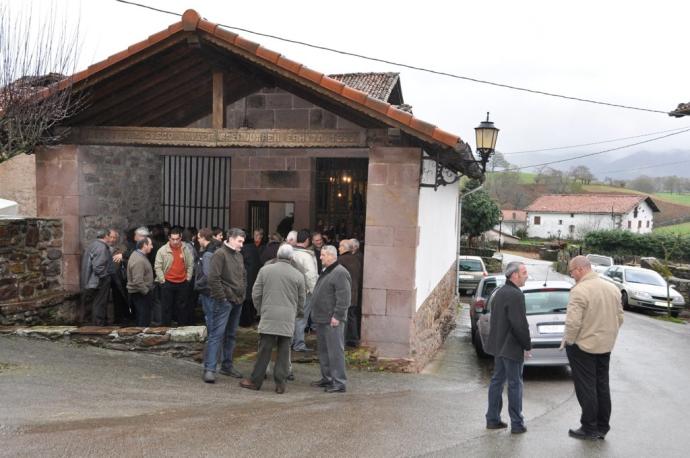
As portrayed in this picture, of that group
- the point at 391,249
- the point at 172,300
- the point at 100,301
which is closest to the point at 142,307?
the point at 172,300

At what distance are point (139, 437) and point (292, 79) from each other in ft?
15.4

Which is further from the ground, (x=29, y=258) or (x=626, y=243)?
(x=29, y=258)

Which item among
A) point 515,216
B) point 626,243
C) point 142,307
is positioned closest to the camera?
point 142,307

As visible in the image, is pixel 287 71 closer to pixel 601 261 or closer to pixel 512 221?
pixel 601 261

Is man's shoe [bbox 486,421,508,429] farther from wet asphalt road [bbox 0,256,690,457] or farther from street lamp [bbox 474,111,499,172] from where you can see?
street lamp [bbox 474,111,499,172]

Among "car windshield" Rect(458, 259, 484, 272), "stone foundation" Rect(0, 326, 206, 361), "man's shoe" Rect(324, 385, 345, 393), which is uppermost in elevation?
"stone foundation" Rect(0, 326, 206, 361)

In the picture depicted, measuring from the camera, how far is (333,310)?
6.62 meters

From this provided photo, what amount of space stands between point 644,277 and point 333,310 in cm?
1639

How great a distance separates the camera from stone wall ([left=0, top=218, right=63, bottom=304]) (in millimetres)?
8117

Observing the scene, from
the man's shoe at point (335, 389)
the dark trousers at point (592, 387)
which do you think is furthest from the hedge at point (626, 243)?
the man's shoe at point (335, 389)

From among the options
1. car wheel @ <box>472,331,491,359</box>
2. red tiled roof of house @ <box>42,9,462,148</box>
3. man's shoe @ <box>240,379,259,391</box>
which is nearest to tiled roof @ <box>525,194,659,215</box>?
car wheel @ <box>472,331,491,359</box>

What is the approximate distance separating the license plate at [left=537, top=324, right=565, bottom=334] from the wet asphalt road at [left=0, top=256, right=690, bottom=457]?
710 millimetres

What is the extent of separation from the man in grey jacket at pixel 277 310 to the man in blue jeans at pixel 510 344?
2146 mm

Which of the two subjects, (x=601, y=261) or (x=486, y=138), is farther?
(x=601, y=261)
